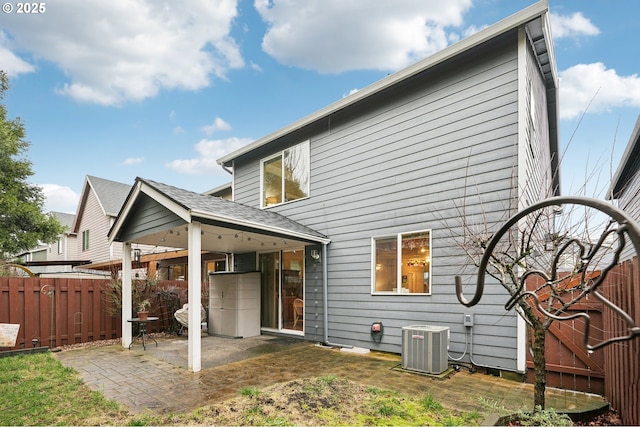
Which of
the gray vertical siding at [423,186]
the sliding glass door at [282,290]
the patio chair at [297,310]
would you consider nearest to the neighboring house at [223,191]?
the sliding glass door at [282,290]

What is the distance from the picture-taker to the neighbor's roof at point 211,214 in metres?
5.61

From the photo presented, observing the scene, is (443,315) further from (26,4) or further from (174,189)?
(26,4)

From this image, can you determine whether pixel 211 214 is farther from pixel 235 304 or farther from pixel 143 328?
pixel 143 328

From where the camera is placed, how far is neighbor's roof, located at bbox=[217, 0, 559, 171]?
495 centimetres

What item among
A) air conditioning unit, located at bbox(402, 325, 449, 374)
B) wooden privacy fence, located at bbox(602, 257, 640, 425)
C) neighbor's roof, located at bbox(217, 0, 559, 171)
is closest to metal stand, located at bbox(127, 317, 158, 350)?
neighbor's roof, located at bbox(217, 0, 559, 171)

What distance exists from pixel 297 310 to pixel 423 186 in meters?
4.28

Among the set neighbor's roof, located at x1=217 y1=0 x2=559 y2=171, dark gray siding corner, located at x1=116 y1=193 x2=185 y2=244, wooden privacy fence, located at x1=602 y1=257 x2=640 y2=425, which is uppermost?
neighbor's roof, located at x1=217 y1=0 x2=559 y2=171

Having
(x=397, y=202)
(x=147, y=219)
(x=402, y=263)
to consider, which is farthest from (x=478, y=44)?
(x=147, y=219)

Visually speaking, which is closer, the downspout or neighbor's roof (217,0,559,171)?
neighbor's roof (217,0,559,171)

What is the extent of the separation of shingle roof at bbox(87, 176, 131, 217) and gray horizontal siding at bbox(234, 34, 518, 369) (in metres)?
13.4

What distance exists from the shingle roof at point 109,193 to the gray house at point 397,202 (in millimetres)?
10999

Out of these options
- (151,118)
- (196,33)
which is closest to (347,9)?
(196,33)

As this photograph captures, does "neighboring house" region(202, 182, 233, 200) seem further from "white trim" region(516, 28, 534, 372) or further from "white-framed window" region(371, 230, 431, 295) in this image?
"white trim" region(516, 28, 534, 372)

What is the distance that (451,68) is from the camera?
602 centimetres
